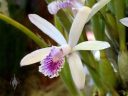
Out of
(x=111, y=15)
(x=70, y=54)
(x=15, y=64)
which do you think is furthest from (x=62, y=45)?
(x=15, y=64)

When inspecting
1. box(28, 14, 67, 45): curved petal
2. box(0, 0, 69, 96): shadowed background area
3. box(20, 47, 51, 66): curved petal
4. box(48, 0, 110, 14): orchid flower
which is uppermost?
box(48, 0, 110, 14): orchid flower

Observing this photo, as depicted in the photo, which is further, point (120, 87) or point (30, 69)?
point (30, 69)

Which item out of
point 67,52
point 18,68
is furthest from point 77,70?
point 18,68

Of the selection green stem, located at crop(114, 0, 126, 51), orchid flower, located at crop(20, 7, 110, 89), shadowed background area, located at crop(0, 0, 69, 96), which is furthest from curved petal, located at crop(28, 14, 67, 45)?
shadowed background area, located at crop(0, 0, 69, 96)

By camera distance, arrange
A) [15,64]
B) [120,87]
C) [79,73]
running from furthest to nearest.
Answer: [15,64]
[120,87]
[79,73]

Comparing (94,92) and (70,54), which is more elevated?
(70,54)

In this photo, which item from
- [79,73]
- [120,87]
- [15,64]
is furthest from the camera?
[15,64]

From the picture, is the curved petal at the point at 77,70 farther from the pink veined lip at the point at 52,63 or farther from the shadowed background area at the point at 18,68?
the shadowed background area at the point at 18,68

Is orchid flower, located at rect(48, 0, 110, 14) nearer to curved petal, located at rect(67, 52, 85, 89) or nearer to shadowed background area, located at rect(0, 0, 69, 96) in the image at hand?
curved petal, located at rect(67, 52, 85, 89)

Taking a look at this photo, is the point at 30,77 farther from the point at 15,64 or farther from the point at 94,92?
the point at 94,92
